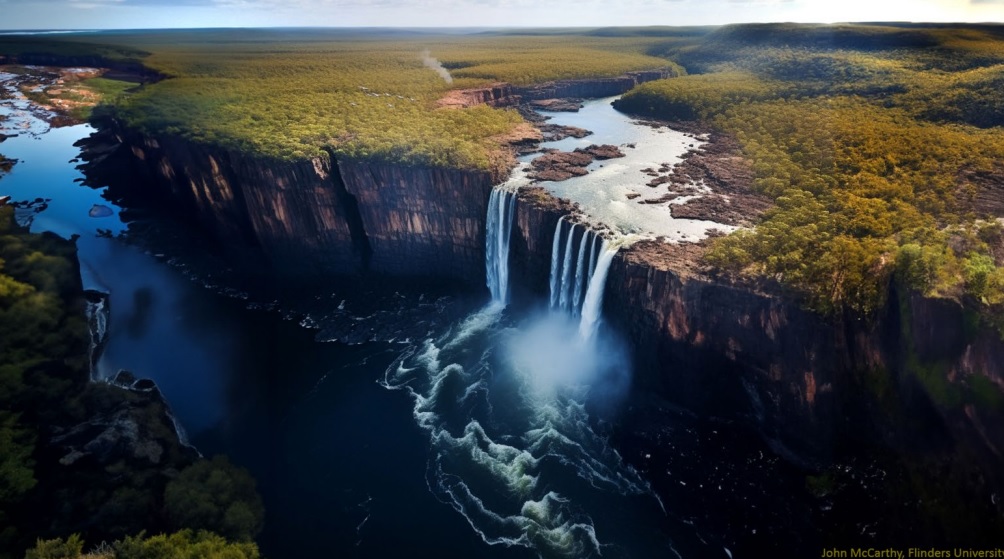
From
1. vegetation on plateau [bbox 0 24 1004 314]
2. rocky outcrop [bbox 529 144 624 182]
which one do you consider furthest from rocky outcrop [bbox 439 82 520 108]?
rocky outcrop [bbox 529 144 624 182]

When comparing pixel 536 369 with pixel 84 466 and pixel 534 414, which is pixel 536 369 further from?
pixel 84 466

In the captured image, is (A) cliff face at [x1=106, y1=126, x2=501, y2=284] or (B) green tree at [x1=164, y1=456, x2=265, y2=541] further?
(A) cliff face at [x1=106, y1=126, x2=501, y2=284]

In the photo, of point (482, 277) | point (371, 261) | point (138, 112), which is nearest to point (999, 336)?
point (482, 277)

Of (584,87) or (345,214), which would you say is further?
(584,87)

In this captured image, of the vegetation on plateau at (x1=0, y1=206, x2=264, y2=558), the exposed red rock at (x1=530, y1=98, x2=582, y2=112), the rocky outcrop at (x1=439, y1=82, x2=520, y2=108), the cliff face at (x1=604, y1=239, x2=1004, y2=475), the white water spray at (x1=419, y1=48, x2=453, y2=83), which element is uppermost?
the white water spray at (x1=419, y1=48, x2=453, y2=83)

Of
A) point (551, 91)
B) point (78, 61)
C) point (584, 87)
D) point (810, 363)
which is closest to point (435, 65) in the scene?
point (551, 91)

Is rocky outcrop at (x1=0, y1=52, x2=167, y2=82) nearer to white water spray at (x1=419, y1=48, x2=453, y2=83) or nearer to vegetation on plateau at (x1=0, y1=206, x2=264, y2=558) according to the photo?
white water spray at (x1=419, y1=48, x2=453, y2=83)

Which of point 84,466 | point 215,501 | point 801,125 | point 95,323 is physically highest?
point 801,125
